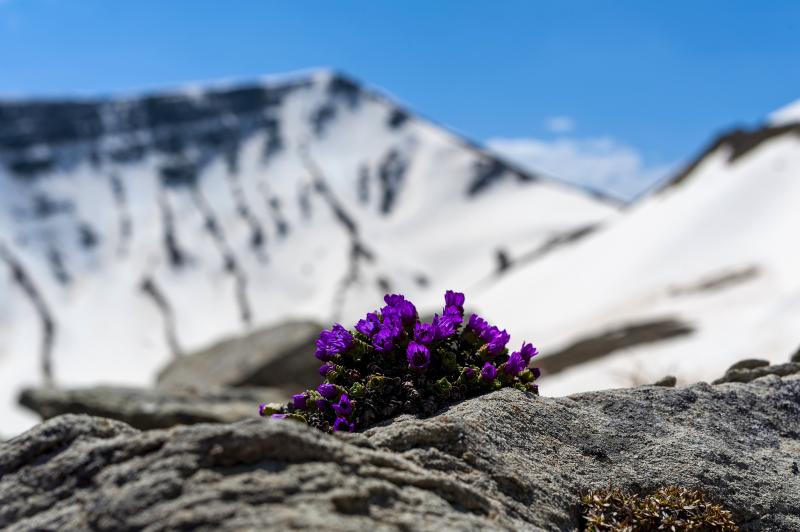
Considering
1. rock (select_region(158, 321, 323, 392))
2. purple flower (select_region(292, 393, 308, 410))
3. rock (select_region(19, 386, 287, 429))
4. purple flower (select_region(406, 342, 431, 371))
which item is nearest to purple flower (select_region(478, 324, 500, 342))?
purple flower (select_region(406, 342, 431, 371))

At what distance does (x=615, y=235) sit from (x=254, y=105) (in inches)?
4810

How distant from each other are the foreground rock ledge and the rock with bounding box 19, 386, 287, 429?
17.2m

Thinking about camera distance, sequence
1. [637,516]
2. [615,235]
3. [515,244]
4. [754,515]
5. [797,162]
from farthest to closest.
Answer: [515,244]
[615,235]
[797,162]
[754,515]
[637,516]

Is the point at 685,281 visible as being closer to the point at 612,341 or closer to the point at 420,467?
the point at 612,341

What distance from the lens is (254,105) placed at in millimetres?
163875

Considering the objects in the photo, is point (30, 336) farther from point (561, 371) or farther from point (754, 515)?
point (754, 515)

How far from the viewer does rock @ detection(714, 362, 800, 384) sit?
7.75m

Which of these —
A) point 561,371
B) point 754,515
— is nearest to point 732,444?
point 754,515

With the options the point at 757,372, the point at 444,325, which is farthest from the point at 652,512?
the point at 757,372

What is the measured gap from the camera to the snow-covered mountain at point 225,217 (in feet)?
338

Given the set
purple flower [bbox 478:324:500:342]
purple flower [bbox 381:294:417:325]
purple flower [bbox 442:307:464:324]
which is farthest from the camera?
purple flower [bbox 478:324:500:342]

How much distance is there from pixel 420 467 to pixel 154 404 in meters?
20.6

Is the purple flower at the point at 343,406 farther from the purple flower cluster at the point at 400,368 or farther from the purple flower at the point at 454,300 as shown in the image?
the purple flower at the point at 454,300

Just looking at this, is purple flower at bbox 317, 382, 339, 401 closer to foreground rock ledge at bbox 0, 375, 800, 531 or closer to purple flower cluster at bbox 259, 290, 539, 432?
purple flower cluster at bbox 259, 290, 539, 432
